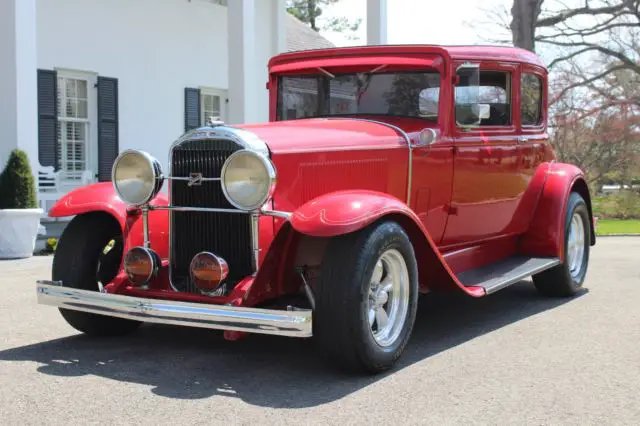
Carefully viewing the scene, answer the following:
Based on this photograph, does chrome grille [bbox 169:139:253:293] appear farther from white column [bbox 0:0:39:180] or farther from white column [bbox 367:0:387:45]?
white column [bbox 367:0:387:45]

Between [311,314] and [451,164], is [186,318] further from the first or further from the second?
[451,164]

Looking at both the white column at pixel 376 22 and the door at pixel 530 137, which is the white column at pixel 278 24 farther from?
the door at pixel 530 137

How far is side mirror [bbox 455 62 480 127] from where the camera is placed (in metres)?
5.65

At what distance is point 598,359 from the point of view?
4648 millimetres

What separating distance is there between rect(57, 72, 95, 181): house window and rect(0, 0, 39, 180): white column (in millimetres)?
1966

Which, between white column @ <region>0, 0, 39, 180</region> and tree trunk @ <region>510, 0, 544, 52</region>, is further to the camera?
tree trunk @ <region>510, 0, 544, 52</region>

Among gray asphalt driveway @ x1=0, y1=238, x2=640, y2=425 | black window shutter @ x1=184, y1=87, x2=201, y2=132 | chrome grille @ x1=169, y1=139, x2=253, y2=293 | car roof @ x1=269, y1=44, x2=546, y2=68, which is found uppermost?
black window shutter @ x1=184, y1=87, x2=201, y2=132

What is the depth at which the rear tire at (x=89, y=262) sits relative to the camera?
16.2 feet

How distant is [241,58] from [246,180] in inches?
315

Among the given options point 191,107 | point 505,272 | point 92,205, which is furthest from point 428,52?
point 191,107

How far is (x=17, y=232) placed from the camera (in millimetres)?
9281

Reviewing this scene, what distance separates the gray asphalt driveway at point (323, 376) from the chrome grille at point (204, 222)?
54cm

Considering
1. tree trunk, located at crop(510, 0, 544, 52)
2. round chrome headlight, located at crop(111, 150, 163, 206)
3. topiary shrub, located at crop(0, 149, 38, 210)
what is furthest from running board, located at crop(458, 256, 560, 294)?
tree trunk, located at crop(510, 0, 544, 52)

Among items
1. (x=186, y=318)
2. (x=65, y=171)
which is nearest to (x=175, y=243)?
(x=186, y=318)
